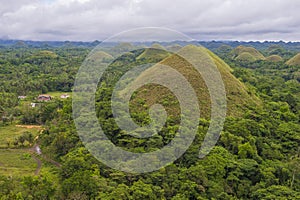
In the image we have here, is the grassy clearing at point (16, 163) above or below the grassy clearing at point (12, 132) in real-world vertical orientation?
below

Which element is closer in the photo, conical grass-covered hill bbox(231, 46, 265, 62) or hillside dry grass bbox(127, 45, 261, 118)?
hillside dry grass bbox(127, 45, 261, 118)

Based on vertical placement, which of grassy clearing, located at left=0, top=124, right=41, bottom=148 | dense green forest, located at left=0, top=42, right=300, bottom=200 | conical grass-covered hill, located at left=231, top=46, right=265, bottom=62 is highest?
conical grass-covered hill, located at left=231, top=46, right=265, bottom=62

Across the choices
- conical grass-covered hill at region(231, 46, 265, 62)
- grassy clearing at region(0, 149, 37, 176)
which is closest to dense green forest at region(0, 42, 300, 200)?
grassy clearing at region(0, 149, 37, 176)

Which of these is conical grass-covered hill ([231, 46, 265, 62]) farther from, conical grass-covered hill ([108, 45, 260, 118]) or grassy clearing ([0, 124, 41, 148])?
grassy clearing ([0, 124, 41, 148])

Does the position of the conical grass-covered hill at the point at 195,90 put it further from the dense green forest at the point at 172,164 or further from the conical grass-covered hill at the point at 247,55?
the conical grass-covered hill at the point at 247,55

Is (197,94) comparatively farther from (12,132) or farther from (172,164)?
(12,132)

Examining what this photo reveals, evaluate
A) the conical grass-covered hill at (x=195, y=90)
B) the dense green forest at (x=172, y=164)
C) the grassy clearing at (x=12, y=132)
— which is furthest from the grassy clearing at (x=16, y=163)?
the conical grass-covered hill at (x=195, y=90)

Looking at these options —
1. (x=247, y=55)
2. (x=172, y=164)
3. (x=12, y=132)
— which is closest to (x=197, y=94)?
(x=172, y=164)

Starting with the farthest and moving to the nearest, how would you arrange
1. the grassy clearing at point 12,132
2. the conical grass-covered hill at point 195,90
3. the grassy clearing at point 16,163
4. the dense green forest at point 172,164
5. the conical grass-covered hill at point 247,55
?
the conical grass-covered hill at point 247,55
the grassy clearing at point 12,132
the conical grass-covered hill at point 195,90
the grassy clearing at point 16,163
the dense green forest at point 172,164

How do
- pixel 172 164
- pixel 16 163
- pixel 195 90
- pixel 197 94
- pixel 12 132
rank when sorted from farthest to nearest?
pixel 12 132, pixel 195 90, pixel 197 94, pixel 16 163, pixel 172 164
